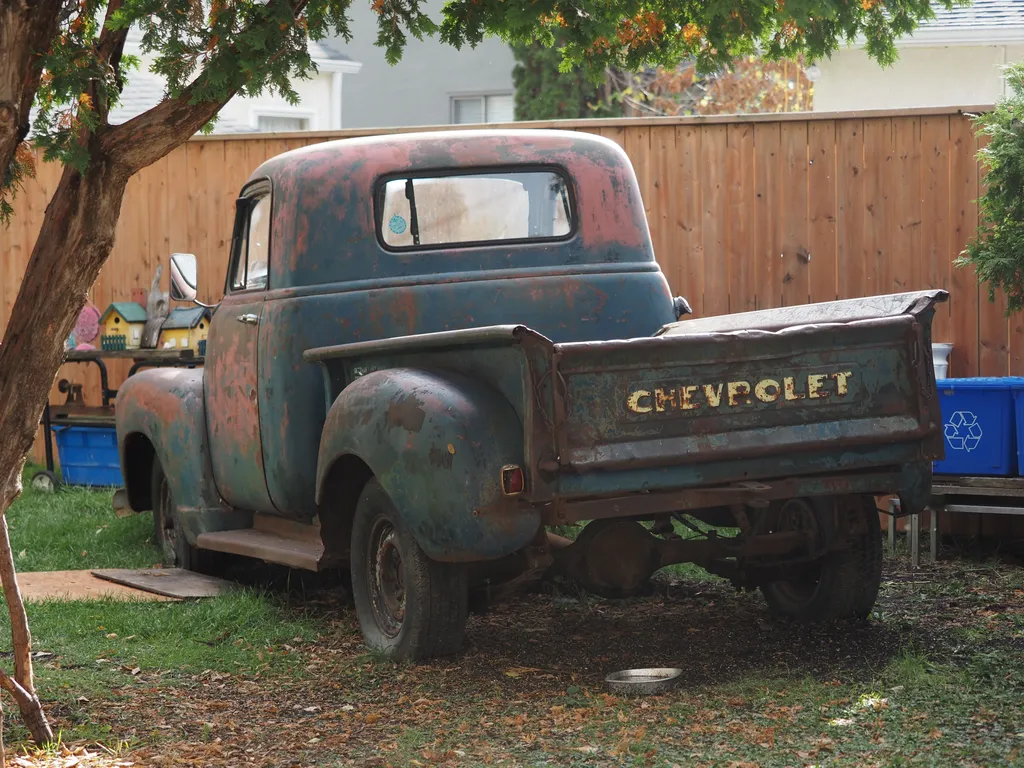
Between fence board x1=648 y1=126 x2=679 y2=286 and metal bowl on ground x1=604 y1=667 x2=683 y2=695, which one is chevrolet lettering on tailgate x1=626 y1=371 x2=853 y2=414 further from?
fence board x1=648 y1=126 x2=679 y2=286

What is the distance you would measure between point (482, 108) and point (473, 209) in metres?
16.4

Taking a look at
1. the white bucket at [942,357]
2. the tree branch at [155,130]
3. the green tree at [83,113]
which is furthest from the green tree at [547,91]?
the tree branch at [155,130]

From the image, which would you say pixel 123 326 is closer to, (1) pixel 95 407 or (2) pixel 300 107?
(1) pixel 95 407

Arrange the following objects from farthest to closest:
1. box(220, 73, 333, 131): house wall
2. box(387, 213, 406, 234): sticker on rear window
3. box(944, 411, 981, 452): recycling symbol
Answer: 1. box(220, 73, 333, 131): house wall
2. box(944, 411, 981, 452): recycling symbol
3. box(387, 213, 406, 234): sticker on rear window

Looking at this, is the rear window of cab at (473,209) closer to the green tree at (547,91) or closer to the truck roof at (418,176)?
the truck roof at (418,176)

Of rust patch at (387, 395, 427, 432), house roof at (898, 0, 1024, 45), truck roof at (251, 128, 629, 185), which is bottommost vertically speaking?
rust patch at (387, 395, 427, 432)

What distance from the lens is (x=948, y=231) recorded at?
8523mm

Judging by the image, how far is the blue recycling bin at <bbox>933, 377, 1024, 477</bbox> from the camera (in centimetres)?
718

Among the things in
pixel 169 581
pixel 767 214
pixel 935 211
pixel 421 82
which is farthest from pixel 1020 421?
pixel 421 82

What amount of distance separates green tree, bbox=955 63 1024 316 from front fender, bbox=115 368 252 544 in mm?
4205

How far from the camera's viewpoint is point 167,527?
7660 millimetres

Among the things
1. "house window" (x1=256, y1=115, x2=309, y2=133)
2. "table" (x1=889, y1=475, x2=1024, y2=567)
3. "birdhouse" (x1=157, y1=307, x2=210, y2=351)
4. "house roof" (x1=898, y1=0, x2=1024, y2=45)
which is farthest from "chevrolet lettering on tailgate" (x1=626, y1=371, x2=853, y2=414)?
"house window" (x1=256, y1=115, x2=309, y2=133)

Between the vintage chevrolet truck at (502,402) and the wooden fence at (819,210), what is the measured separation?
7.95ft

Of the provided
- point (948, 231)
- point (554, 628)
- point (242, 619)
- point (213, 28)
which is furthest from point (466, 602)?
point (948, 231)
